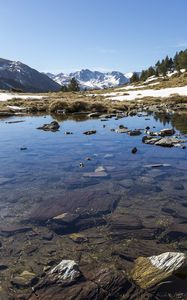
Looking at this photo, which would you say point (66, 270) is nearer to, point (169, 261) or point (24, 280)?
point (24, 280)

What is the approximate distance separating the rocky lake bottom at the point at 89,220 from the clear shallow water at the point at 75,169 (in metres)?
0.05

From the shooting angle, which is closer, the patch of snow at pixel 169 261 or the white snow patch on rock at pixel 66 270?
the patch of snow at pixel 169 261

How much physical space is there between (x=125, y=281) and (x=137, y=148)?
56.8ft

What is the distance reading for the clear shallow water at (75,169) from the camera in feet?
47.5

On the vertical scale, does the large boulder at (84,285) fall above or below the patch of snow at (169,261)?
below

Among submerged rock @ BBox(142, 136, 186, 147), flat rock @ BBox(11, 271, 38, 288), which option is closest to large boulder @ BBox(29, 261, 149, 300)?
flat rock @ BBox(11, 271, 38, 288)

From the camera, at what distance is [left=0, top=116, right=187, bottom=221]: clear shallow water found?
14477 mm

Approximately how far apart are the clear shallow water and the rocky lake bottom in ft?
0.15

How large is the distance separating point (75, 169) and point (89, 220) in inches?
287

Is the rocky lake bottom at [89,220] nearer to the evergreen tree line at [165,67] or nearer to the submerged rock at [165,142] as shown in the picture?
the submerged rock at [165,142]

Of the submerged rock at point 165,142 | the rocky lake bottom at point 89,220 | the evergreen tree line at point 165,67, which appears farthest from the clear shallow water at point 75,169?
the evergreen tree line at point 165,67

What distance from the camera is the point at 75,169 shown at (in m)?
19.0

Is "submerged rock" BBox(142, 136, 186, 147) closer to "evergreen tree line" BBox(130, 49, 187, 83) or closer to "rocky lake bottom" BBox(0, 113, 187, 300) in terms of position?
"rocky lake bottom" BBox(0, 113, 187, 300)

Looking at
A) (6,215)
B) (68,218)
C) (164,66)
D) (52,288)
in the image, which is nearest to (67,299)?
(52,288)
